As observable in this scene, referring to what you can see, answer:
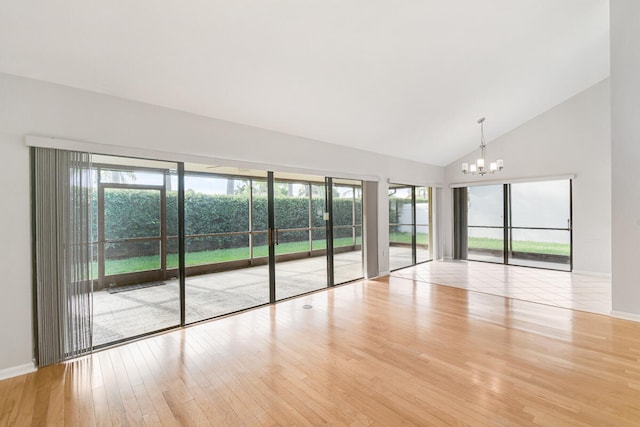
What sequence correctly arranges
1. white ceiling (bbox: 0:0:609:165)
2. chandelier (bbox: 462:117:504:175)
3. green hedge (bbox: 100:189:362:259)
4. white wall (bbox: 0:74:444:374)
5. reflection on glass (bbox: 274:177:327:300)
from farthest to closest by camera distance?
chandelier (bbox: 462:117:504:175) < reflection on glass (bbox: 274:177:327:300) < green hedge (bbox: 100:189:362:259) < white wall (bbox: 0:74:444:374) < white ceiling (bbox: 0:0:609:165)

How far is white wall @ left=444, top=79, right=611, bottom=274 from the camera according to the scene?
5.45 meters

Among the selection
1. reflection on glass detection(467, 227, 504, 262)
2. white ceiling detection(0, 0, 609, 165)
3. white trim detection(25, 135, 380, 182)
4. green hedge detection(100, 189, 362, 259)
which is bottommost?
reflection on glass detection(467, 227, 504, 262)

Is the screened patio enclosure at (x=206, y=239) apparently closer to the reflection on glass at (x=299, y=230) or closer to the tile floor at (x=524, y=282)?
the reflection on glass at (x=299, y=230)

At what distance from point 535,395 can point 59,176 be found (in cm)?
436

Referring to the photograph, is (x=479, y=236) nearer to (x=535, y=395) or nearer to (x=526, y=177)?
(x=526, y=177)

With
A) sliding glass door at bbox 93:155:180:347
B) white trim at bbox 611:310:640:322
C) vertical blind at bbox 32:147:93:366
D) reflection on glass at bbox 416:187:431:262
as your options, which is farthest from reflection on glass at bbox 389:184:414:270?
vertical blind at bbox 32:147:93:366

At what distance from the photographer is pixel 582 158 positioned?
18.7 feet

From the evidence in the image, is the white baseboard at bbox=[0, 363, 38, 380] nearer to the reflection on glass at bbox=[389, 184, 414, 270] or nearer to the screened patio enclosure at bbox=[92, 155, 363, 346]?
the screened patio enclosure at bbox=[92, 155, 363, 346]

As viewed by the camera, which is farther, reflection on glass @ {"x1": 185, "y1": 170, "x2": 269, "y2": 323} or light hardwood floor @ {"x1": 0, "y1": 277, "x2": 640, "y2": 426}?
reflection on glass @ {"x1": 185, "y1": 170, "x2": 269, "y2": 323}

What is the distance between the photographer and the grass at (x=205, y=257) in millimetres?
3347

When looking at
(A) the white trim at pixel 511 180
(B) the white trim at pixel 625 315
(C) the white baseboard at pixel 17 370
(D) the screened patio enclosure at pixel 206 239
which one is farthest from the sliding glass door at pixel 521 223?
(C) the white baseboard at pixel 17 370

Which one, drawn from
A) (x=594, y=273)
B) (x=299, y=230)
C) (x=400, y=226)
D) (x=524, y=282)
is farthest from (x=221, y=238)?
(x=594, y=273)

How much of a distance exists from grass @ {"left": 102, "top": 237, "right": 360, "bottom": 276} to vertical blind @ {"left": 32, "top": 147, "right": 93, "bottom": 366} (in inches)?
11.1

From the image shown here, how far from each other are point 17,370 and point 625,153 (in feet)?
22.5
